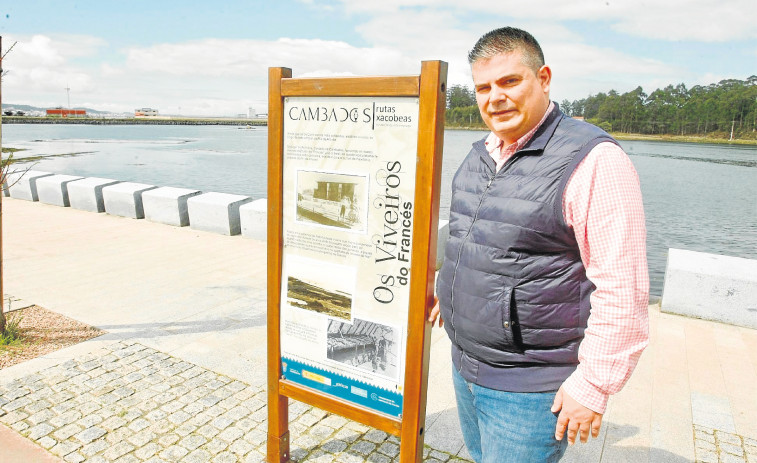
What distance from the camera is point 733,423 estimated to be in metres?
3.62

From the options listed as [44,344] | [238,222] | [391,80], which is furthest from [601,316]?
[238,222]

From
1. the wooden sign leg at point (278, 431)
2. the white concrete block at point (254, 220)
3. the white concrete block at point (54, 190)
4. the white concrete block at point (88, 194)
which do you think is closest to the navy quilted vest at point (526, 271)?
the wooden sign leg at point (278, 431)

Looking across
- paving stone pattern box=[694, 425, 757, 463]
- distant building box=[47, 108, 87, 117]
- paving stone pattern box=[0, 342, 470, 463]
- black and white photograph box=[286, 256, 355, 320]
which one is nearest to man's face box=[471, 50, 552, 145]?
black and white photograph box=[286, 256, 355, 320]

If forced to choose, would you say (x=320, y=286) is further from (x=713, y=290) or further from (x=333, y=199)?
(x=713, y=290)

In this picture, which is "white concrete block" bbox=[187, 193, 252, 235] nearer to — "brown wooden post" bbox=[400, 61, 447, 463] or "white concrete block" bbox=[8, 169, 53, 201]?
"white concrete block" bbox=[8, 169, 53, 201]

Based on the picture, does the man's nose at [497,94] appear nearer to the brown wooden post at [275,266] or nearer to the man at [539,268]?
the man at [539,268]

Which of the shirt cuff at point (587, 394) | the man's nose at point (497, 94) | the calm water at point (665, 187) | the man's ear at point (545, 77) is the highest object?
the man's ear at point (545, 77)

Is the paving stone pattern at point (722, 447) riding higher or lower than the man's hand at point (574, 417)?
lower

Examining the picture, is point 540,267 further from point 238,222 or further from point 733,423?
point 238,222

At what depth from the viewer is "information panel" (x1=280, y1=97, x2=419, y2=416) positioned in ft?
7.80

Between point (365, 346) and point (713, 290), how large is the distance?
439 cm

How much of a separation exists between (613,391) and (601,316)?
25 cm

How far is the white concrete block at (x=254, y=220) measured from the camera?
861 cm

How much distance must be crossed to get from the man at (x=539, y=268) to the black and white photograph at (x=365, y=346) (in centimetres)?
51
